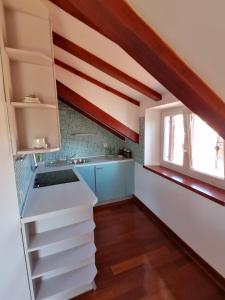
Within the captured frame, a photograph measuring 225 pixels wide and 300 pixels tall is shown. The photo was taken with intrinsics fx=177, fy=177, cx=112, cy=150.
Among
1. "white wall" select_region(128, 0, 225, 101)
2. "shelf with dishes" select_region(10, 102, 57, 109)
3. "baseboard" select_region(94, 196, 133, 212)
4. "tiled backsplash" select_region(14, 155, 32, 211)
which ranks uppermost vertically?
"white wall" select_region(128, 0, 225, 101)

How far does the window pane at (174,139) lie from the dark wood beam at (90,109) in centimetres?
52

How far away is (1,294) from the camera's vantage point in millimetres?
913

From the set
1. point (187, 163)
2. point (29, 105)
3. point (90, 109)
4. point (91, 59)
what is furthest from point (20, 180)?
point (187, 163)

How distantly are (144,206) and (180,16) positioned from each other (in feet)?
8.66

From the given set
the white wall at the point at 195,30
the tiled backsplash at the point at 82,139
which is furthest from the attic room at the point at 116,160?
the tiled backsplash at the point at 82,139

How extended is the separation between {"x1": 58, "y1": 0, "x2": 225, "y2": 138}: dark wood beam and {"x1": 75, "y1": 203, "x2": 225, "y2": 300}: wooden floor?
1444 mm

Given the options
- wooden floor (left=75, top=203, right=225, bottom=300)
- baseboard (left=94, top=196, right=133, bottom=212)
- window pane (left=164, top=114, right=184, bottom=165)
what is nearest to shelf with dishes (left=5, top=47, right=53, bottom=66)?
window pane (left=164, top=114, right=184, bottom=165)

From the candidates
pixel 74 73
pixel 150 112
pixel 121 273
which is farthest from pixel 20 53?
pixel 121 273

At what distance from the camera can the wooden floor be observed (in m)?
1.53

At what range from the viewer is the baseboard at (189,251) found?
1.61 metres

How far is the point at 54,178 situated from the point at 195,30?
196cm

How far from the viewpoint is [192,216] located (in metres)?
1.89

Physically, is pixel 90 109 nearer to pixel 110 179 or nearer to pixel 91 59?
pixel 91 59

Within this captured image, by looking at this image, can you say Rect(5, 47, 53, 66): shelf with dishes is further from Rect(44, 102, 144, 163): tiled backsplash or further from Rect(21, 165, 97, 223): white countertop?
Rect(44, 102, 144, 163): tiled backsplash
